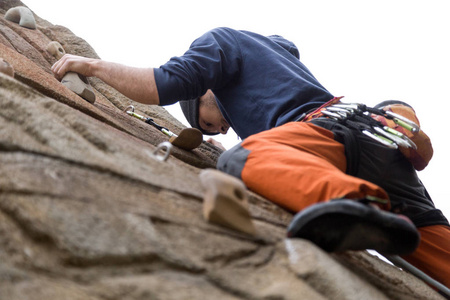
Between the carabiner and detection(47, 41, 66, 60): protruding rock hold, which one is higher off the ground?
the carabiner

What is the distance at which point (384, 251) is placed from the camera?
1.59 m

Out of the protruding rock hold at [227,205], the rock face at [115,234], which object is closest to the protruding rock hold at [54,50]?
the rock face at [115,234]

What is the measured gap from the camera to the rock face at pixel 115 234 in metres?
1.00

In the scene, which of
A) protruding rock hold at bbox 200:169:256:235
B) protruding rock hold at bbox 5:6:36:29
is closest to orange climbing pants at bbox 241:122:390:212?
protruding rock hold at bbox 200:169:256:235

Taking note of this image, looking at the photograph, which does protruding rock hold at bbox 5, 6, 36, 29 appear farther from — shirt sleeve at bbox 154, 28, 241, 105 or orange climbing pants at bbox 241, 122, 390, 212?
orange climbing pants at bbox 241, 122, 390, 212

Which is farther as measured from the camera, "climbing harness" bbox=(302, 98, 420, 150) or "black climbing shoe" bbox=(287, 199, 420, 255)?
"climbing harness" bbox=(302, 98, 420, 150)

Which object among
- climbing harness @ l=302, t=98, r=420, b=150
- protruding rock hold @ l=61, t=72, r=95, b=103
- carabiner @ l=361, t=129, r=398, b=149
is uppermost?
climbing harness @ l=302, t=98, r=420, b=150

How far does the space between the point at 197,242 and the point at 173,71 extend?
1.72m

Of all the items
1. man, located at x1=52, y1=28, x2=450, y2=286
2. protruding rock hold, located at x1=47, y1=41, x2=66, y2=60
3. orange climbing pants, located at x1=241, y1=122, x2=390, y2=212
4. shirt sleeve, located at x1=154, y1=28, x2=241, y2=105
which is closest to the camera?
man, located at x1=52, y1=28, x2=450, y2=286

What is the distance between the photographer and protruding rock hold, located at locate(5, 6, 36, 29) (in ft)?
15.4

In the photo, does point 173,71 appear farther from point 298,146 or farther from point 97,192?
point 97,192

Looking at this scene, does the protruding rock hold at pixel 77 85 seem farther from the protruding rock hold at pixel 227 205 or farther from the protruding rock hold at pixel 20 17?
the protruding rock hold at pixel 20 17

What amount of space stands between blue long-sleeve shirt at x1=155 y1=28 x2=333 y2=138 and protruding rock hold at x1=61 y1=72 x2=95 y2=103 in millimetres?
524

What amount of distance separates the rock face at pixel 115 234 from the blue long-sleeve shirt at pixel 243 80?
3.73 ft
